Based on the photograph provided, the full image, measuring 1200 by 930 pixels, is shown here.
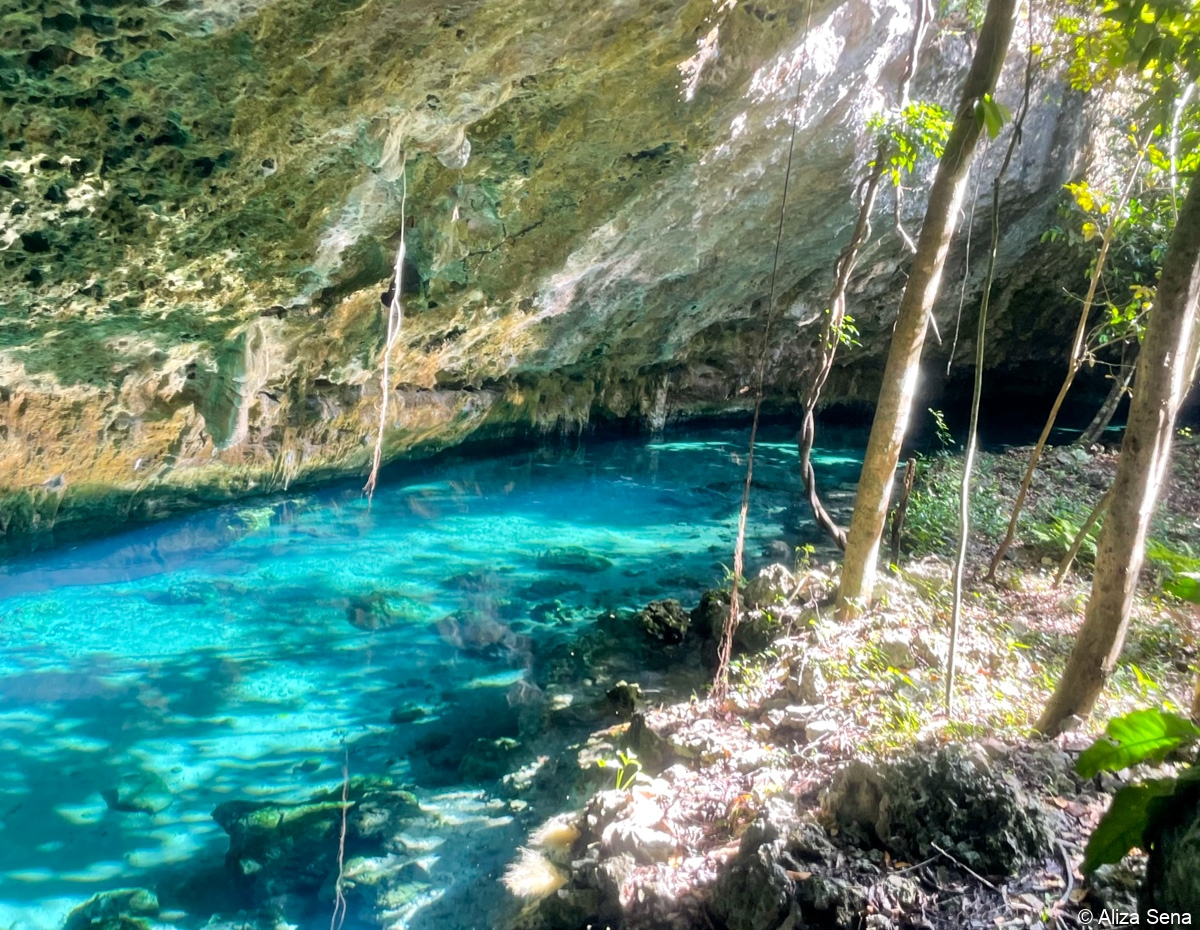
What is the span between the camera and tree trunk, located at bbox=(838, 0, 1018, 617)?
405cm

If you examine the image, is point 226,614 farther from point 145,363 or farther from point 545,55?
point 545,55

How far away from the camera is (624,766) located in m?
4.36

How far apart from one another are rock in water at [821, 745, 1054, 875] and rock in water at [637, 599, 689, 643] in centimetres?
325

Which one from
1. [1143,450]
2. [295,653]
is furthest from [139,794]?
[1143,450]

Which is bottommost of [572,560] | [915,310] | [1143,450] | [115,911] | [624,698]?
[115,911]

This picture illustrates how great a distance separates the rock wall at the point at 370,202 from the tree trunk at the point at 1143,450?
86.9 inches

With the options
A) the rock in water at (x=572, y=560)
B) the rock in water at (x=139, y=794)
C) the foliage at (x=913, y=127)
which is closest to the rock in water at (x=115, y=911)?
the rock in water at (x=139, y=794)

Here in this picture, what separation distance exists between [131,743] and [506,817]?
2.96 metres

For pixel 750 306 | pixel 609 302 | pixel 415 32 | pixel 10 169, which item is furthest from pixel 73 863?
pixel 750 306

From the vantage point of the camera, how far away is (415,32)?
5164 millimetres

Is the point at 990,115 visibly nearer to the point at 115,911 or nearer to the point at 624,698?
the point at 624,698

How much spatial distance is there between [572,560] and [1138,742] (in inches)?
278

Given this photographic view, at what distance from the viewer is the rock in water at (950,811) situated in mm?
2889

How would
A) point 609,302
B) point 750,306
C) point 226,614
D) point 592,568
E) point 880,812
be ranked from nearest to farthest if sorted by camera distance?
point 880,812, point 226,614, point 592,568, point 609,302, point 750,306
